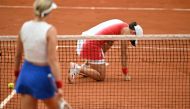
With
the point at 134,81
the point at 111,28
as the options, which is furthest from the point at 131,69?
the point at 111,28

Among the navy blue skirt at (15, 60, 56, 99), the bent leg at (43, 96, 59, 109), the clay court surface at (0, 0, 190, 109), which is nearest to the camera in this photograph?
the navy blue skirt at (15, 60, 56, 99)

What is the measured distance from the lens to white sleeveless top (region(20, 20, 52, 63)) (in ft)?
14.4

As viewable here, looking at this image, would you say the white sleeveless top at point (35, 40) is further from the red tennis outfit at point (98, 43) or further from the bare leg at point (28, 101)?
the red tennis outfit at point (98, 43)

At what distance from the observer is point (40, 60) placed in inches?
176

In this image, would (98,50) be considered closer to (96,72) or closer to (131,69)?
(96,72)

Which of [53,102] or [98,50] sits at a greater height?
[98,50]

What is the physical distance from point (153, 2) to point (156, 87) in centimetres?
909

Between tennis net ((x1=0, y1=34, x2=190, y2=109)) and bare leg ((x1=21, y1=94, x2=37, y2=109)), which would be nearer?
bare leg ((x1=21, y1=94, x2=37, y2=109))

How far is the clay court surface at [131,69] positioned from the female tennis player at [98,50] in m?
0.18

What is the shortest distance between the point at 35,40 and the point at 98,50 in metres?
3.32

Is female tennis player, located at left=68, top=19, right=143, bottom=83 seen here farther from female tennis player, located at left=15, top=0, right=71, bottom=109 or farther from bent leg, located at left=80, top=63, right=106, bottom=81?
female tennis player, located at left=15, top=0, right=71, bottom=109

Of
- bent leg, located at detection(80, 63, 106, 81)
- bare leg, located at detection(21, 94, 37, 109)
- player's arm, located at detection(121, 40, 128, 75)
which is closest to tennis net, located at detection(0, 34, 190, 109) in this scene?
bent leg, located at detection(80, 63, 106, 81)

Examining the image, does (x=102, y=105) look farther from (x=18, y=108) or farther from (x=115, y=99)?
(x=18, y=108)

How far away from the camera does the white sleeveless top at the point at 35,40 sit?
4.38 metres
